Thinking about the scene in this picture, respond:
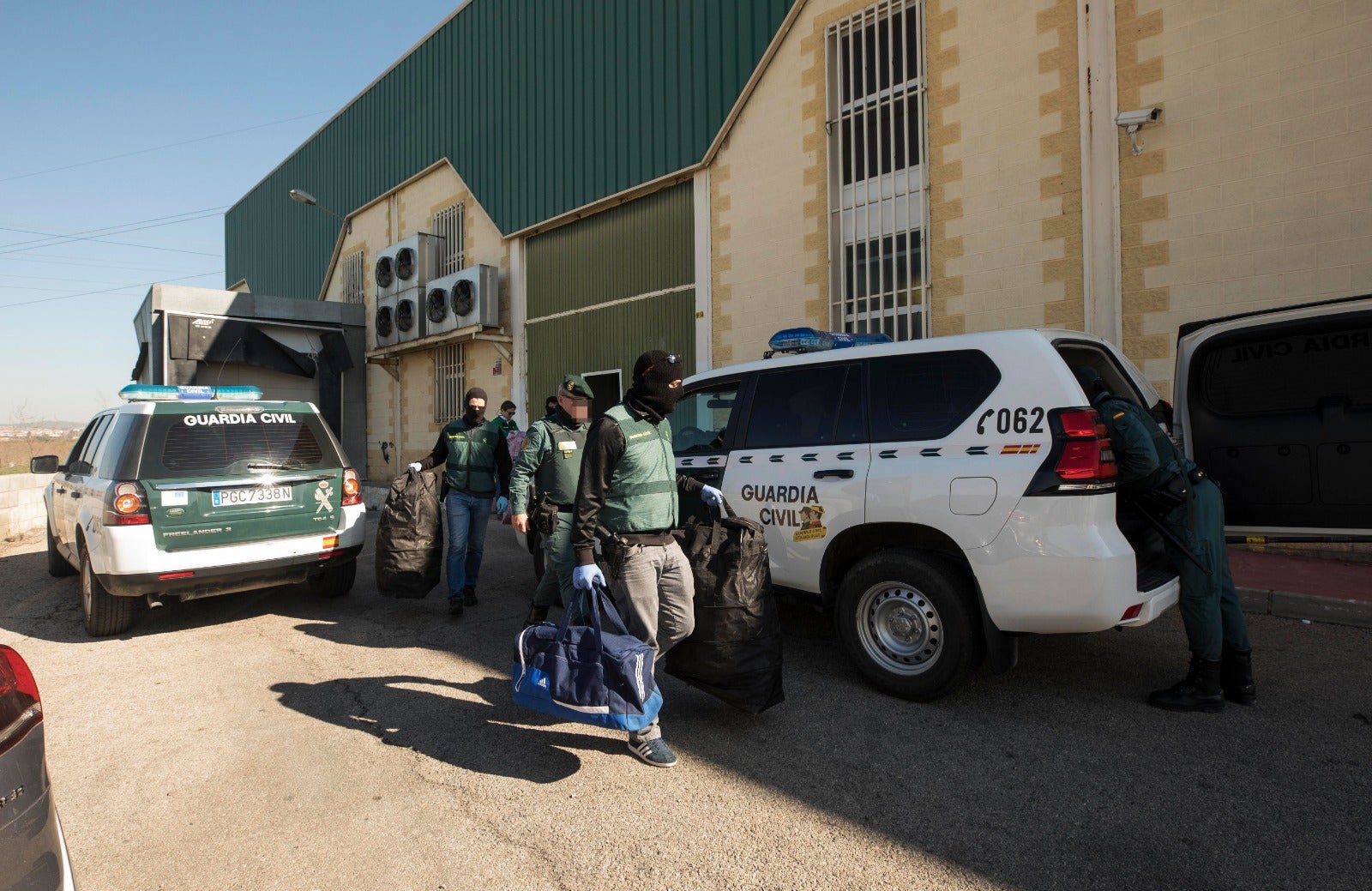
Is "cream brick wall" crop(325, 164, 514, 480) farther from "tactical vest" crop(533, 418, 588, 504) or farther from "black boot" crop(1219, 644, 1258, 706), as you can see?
"black boot" crop(1219, 644, 1258, 706)

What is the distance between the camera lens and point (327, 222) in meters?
→ 23.0

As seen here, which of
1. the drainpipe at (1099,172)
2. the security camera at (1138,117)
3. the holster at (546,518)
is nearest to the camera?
the holster at (546,518)

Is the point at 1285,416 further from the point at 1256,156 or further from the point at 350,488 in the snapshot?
the point at 350,488

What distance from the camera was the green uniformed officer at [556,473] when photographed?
491 centimetres

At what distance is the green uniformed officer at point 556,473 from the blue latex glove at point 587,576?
155cm

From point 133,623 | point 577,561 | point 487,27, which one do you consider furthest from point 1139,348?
point 487,27

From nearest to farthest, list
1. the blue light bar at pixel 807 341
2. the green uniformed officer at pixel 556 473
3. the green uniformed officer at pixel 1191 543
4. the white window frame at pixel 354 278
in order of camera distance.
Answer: the green uniformed officer at pixel 1191 543, the green uniformed officer at pixel 556 473, the blue light bar at pixel 807 341, the white window frame at pixel 354 278

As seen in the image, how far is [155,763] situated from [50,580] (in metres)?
6.19

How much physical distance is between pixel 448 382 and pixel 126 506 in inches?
509

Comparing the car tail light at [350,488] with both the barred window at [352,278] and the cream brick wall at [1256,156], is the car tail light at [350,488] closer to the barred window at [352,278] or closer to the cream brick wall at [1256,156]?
the cream brick wall at [1256,156]

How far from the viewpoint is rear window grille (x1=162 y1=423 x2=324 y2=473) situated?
18.3 feet

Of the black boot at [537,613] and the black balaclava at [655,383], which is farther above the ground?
the black balaclava at [655,383]

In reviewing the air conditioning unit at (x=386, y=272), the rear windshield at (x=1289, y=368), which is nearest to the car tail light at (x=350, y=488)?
the rear windshield at (x=1289, y=368)

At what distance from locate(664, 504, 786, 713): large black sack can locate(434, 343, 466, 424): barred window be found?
1450 cm
